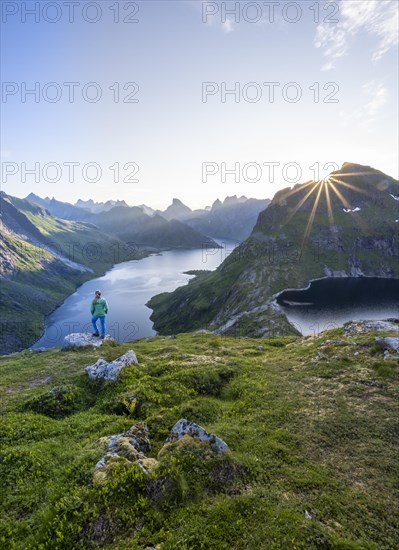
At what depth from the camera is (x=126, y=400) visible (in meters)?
19.0

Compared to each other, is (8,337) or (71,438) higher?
(71,438)

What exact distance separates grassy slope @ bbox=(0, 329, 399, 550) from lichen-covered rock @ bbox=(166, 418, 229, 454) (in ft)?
2.44

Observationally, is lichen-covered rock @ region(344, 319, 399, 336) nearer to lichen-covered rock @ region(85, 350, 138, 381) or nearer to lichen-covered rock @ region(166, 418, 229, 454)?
lichen-covered rock @ region(85, 350, 138, 381)

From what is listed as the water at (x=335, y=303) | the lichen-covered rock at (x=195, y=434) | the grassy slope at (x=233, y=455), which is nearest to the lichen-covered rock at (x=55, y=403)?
the grassy slope at (x=233, y=455)

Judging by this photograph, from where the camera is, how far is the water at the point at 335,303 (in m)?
124

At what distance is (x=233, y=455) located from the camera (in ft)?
44.7

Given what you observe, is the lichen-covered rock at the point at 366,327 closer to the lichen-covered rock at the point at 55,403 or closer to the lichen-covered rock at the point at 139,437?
the lichen-covered rock at the point at 139,437

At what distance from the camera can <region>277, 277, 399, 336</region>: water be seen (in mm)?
123750

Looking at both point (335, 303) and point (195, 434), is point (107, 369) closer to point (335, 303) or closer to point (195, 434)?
point (195, 434)

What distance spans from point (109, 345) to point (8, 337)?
535 feet

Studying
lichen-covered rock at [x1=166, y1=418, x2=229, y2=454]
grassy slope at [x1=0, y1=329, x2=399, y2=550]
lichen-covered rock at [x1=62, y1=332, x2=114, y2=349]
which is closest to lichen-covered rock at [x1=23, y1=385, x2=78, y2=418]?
grassy slope at [x1=0, y1=329, x2=399, y2=550]

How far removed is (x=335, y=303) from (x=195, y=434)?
149321 millimetres

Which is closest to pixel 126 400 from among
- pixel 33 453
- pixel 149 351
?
pixel 33 453

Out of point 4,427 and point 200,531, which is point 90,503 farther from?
point 4,427
